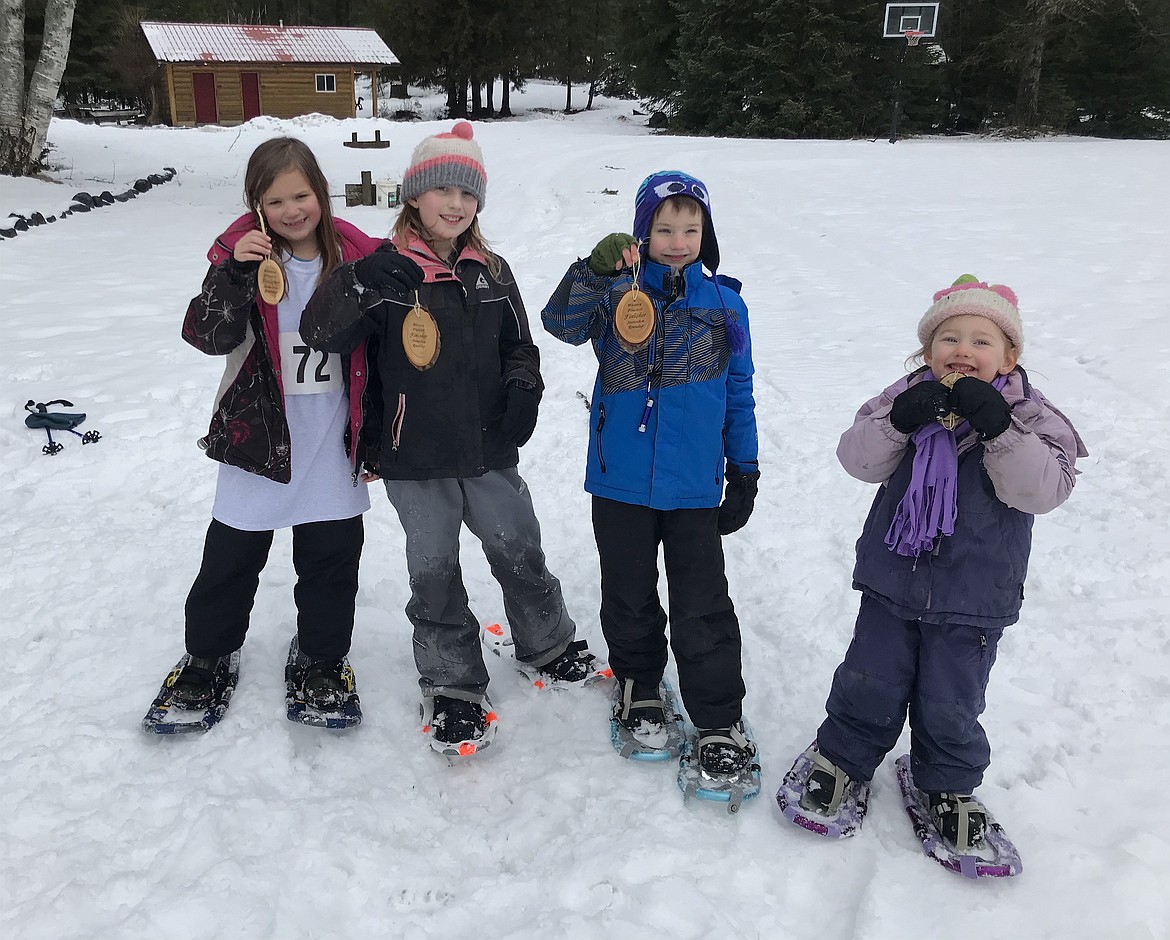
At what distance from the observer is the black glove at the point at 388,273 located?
242cm

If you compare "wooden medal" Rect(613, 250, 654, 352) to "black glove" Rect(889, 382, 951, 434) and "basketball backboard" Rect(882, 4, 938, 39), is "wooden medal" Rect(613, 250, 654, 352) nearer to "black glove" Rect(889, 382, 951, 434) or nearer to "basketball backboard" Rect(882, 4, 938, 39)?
"black glove" Rect(889, 382, 951, 434)

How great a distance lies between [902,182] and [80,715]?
47.6 feet

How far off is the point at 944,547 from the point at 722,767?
1022 mm

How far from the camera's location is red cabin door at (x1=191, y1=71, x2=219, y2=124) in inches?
1232

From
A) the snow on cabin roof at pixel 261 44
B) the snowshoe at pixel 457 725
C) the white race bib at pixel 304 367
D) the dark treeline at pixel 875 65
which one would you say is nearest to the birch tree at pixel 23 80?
the dark treeline at pixel 875 65

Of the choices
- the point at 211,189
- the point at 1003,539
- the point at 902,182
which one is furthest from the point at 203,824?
the point at 211,189

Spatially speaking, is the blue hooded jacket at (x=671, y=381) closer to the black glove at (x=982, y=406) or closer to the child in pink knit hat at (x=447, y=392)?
the child in pink knit hat at (x=447, y=392)

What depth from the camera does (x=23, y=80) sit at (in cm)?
1321

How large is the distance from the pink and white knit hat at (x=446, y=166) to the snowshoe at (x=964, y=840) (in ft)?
7.94

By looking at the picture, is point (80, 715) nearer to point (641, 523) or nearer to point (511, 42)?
point (641, 523)

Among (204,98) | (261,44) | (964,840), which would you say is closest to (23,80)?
(964,840)

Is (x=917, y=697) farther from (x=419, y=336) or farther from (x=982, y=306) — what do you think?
(x=419, y=336)

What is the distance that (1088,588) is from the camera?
3.69 meters

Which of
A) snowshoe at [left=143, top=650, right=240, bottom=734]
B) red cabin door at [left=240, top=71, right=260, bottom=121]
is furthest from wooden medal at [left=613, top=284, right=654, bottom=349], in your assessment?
red cabin door at [left=240, top=71, right=260, bottom=121]
